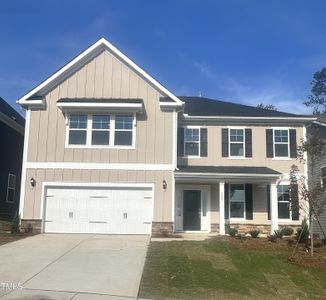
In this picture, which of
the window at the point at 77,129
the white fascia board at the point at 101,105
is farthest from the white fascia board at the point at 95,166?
the white fascia board at the point at 101,105

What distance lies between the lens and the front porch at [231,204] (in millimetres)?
22219

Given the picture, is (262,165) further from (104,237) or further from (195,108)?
(104,237)

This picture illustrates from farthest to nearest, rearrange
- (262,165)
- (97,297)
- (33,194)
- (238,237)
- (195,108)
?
(195,108), (262,165), (33,194), (238,237), (97,297)

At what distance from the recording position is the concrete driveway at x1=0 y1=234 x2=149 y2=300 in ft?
34.8

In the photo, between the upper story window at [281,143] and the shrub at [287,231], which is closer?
the shrub at [287,231]

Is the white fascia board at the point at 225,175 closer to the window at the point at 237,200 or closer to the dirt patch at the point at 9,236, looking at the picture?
the window at the point at 237,200

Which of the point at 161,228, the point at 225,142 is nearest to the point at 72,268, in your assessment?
the point at 161,228

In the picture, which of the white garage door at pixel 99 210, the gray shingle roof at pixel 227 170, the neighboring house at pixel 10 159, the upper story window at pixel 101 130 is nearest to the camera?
the white garage door at pixel 99 210

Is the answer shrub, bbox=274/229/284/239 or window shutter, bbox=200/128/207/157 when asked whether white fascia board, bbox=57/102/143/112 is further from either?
shrub, bbox=274/229/284/239

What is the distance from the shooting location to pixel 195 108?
82.5 ft

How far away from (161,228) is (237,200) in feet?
14.4

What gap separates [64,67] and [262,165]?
10.5m

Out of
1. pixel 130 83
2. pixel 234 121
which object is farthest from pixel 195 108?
pixel 130 83

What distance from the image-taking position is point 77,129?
2136 centimetres
